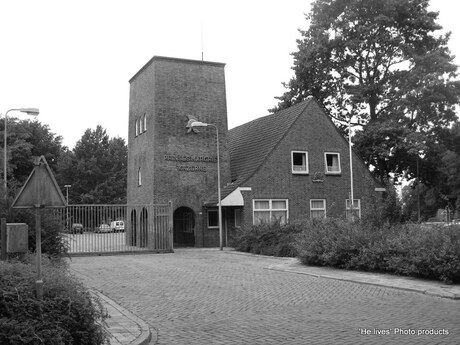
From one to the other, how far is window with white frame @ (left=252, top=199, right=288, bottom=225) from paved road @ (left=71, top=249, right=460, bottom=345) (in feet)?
43.8

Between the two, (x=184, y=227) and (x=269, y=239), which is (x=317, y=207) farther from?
(x=184, y=227)

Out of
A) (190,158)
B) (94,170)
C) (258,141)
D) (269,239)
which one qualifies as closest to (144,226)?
(190,158)

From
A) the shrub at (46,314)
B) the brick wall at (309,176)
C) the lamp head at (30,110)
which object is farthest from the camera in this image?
the brick wall at (309,176)

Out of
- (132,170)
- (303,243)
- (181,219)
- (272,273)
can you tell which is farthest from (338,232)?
(132,170)

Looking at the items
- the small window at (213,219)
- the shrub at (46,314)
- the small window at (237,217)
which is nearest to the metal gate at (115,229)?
the small window at (213,219)

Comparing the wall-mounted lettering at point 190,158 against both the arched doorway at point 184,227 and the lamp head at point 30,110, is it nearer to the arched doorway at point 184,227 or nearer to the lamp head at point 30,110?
the arched doorway at point 184,227

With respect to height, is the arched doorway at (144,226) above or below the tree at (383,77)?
below

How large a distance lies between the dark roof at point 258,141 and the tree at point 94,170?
1446 inches

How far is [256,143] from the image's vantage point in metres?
35.3

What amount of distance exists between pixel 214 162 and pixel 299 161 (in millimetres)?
5334

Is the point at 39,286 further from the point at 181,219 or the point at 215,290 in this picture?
the point at 181,219

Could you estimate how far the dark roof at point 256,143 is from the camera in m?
31.7

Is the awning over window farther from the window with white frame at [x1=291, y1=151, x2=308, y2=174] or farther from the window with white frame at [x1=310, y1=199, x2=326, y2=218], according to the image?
the window with white frame at [x1=310, y1=199, x2=326, y2=218]

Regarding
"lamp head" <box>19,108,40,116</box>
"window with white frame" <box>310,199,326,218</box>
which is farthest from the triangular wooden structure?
"window with white frame" <box>310,199,326,218</box>
